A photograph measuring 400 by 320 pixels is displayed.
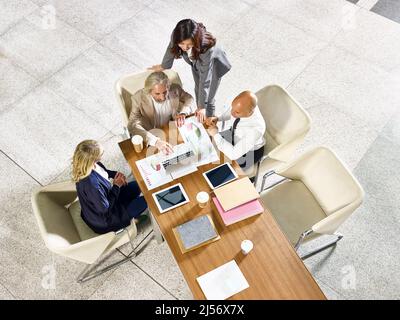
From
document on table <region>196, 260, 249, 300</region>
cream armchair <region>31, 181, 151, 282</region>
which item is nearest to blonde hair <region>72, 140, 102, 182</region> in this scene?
cream armchair <region>31, 181, 151, 282</region>

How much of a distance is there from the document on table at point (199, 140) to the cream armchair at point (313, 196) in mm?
562

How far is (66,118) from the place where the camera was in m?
4.06

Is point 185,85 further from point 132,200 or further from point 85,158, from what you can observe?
point 85,158

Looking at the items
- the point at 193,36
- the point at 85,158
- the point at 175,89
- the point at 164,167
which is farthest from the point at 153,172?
the point at 193,36

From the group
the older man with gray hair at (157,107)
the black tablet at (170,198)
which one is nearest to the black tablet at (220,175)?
the black tablet at (170,198)

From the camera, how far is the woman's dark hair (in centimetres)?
283

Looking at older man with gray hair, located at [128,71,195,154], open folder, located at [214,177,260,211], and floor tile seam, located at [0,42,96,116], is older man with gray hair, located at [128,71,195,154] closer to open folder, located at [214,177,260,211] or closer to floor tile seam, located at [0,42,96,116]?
open folder, located at [214,177,260,211]

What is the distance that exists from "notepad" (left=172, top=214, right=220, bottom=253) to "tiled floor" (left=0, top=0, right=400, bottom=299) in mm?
839

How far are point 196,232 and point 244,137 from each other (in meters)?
0.87
